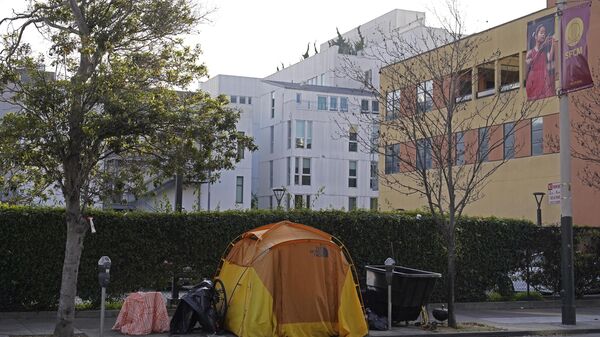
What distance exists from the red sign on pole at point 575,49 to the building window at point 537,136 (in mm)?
18479

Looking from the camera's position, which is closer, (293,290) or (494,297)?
(293,290)

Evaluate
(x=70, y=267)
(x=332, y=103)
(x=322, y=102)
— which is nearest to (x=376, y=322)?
(x=70, y=267)

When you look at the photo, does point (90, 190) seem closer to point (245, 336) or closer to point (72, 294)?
point (72, 294)

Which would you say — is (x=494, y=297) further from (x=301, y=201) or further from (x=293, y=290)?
(x=293, y=290)

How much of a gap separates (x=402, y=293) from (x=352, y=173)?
4429 cm

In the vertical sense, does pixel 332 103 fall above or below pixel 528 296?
above

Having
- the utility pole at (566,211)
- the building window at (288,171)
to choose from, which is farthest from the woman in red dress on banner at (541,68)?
the building window at (288,171)

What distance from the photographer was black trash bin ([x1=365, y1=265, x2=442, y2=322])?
14.4 m

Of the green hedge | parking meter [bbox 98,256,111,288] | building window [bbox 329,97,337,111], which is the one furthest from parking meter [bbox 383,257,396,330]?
building window [bbox 329,97,337,111]

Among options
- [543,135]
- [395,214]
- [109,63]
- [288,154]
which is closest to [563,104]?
[395,214]

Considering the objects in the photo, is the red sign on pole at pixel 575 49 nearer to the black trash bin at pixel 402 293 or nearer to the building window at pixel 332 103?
the black trash bin at pixel 402 293

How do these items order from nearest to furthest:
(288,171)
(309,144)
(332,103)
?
(288,171)
(309,144)
(332,103)

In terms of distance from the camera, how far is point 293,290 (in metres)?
12.8

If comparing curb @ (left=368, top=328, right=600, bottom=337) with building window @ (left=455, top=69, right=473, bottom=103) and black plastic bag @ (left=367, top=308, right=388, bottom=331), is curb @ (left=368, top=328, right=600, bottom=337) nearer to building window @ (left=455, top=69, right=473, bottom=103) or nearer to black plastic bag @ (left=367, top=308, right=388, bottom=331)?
black plastic bag @ (left=367, top=308, right=388, bottom=331)
